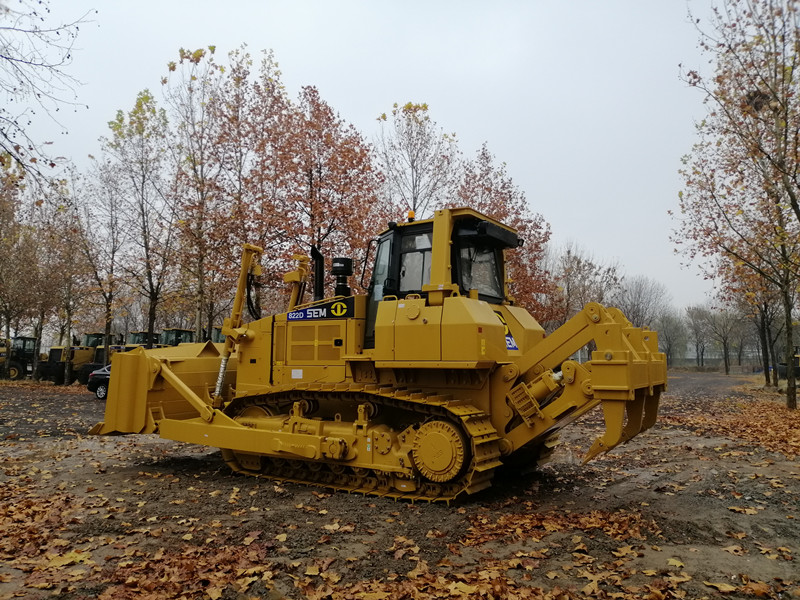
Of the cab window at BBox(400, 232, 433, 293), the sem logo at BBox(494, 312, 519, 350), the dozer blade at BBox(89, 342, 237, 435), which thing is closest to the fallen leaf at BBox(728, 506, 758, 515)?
the sem logo at BBox(494, 312, 519, 350)

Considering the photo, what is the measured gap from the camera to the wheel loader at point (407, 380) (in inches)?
259

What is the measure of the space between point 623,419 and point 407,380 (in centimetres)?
272

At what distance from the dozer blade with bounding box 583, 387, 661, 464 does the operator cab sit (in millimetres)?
2245

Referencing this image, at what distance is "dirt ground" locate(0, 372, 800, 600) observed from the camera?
4.39 meters

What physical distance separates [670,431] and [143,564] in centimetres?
1203

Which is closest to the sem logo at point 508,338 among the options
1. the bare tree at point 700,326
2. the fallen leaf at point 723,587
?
the fallen leaf at point 723,587

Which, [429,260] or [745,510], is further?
[429,260]

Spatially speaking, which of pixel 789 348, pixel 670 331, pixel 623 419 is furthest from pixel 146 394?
pixel 670 331

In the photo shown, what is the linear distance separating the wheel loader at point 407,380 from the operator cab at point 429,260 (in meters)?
0.02

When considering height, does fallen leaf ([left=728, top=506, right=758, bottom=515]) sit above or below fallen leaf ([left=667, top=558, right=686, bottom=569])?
above

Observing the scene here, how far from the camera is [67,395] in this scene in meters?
22.1

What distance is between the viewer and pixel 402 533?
5754 mm

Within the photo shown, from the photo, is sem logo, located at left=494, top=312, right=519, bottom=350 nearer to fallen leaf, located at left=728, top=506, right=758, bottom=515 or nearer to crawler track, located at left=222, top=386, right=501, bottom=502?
crawler track, located at left=222, top=386, right=501, bottom=502

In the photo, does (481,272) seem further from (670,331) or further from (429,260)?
(670,331)
